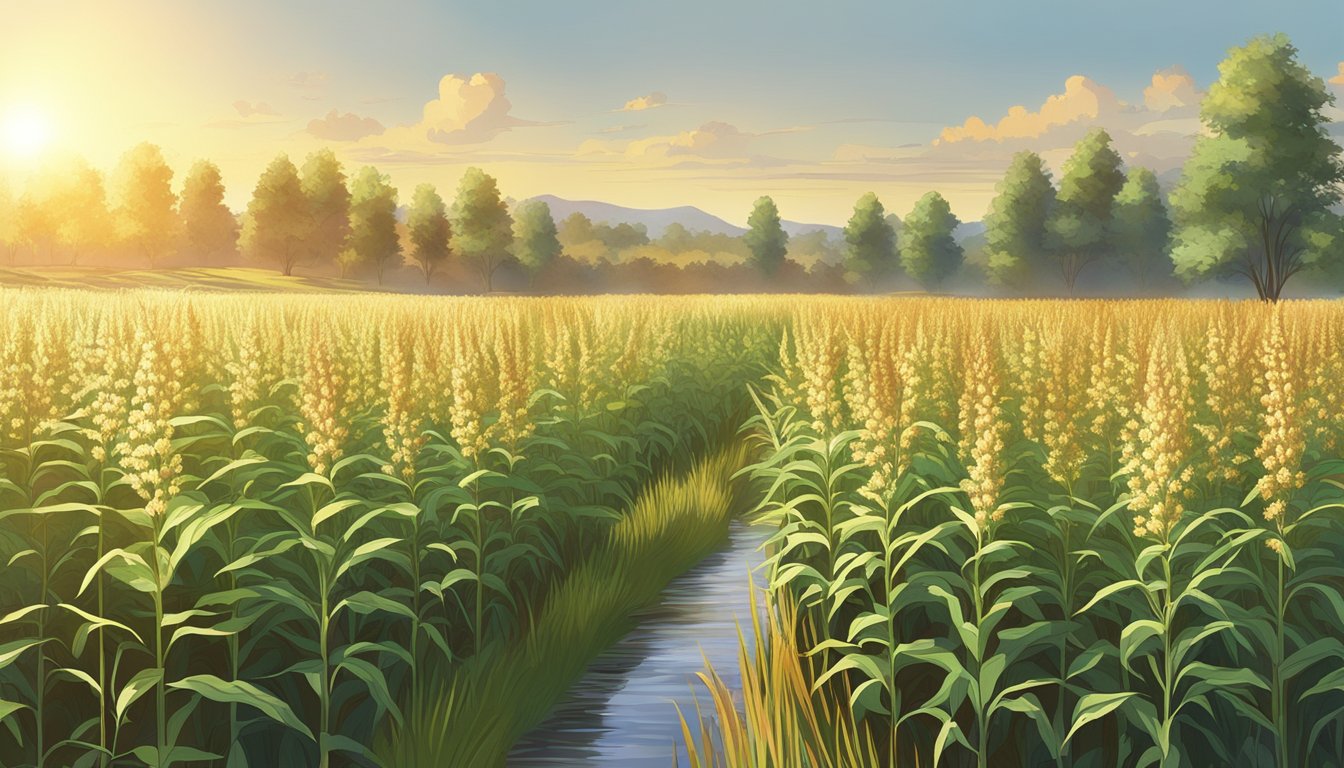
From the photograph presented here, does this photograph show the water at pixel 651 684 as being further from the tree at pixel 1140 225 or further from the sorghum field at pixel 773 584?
the tree at pixel 1140 225

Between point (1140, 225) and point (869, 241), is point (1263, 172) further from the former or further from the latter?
point (869, 241)

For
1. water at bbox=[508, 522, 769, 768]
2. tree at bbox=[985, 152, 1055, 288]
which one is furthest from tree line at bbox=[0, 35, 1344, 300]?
water at bbox=[508, 522, 769, 768]

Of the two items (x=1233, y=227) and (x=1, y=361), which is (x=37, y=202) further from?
(x=1, y=361)

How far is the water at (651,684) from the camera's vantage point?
5.85 metres

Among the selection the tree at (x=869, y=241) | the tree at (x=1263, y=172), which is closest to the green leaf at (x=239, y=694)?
the tree at (x=1263, y=172)

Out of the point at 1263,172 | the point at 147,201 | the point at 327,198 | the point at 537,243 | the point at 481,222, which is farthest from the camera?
the point at 537,243

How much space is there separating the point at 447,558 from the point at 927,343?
5.90 meters

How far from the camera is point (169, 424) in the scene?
4.34 meters

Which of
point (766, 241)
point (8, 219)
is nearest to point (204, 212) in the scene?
point (8, 219)

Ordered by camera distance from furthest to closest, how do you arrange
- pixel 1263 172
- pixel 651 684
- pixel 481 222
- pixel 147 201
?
pixel 481 222
pixel 147 201
pixel 1263 172
pixel 651 684

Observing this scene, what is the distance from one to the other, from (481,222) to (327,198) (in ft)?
39.4

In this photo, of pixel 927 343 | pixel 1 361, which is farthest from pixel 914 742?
pixel 927 343

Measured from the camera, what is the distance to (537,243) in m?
110

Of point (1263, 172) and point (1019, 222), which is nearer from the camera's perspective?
point (1263, 172)
